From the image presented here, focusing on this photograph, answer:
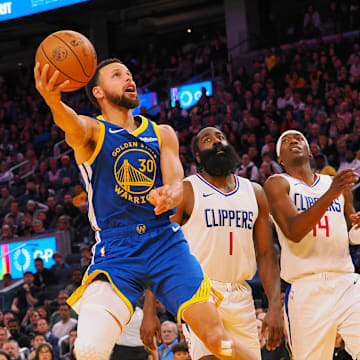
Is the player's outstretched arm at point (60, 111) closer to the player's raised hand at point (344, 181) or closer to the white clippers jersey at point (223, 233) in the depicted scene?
the white clippers jersey at point (223, 233)

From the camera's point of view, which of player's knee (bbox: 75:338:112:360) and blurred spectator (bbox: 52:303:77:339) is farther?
blurred spectator (bbox: 52:303:77:339)

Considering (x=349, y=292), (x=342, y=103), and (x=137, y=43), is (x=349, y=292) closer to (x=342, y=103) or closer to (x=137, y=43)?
(x=342, y=103)

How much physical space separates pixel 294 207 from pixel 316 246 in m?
0.31

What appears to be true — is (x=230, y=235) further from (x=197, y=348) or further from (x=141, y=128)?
(x=141, y=128)

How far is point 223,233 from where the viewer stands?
438cm

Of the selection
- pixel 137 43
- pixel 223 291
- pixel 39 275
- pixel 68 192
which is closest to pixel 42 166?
pixel 68 192

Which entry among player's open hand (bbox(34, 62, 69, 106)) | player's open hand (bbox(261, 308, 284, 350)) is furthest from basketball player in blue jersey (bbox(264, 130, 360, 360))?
player's open hand (bbox(34, 62, 69, 106))

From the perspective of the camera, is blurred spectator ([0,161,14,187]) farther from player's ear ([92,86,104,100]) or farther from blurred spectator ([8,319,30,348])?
player's ear ([92,86,104,100])

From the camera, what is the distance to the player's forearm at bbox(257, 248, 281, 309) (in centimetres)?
436

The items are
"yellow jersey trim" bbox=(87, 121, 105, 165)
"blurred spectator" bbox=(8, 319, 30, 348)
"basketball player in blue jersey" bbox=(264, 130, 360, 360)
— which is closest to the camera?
"yellow jersey trim" bbox=(87, 121, 105, 165)

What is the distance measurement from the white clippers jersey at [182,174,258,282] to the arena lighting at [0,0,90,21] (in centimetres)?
1135

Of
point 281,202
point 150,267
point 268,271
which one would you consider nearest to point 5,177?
point 281,202

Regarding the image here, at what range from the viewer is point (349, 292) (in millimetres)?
4383

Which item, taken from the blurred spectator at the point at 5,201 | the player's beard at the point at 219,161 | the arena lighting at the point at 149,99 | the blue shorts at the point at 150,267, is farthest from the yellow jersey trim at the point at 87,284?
the arena lighting at the point at 149,99
